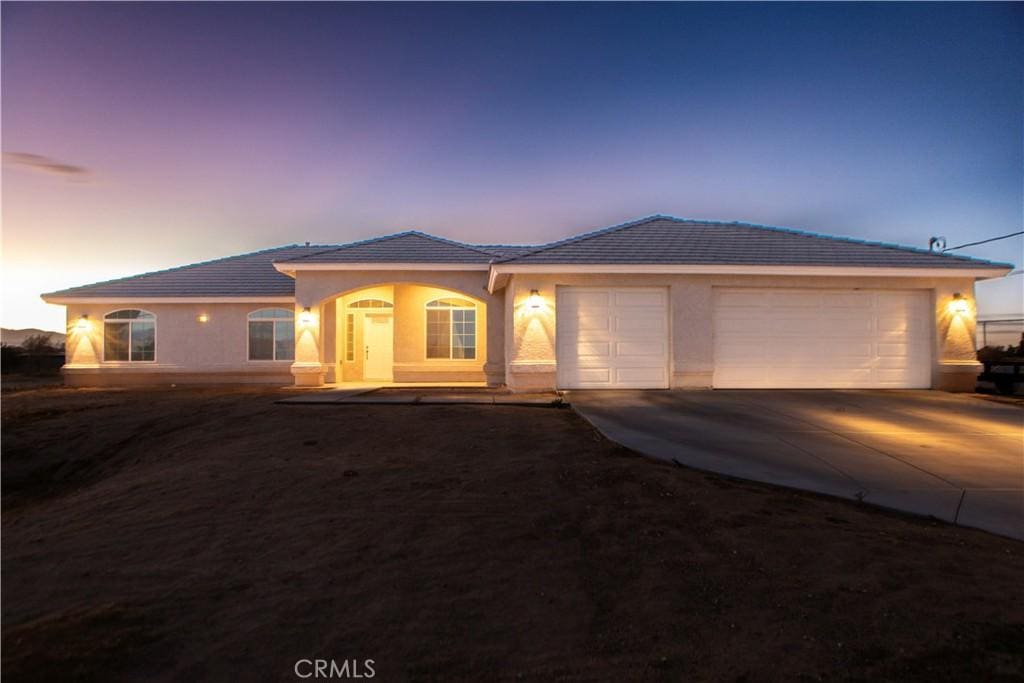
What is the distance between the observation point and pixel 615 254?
1209 centimetres

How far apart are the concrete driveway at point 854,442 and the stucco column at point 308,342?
8.47m

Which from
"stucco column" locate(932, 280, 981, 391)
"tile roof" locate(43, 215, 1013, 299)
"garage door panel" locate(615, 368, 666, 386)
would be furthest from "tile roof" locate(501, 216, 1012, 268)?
"garage door panel" locate(615, 368, 666, 386)

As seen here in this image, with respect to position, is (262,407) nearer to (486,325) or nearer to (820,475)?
(486,325)

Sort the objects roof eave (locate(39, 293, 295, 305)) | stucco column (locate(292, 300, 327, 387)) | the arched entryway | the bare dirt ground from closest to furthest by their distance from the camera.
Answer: the bare dirt ground < stucco column (locate(292, 300, 327, 387)) < the arched entryway < roof eave (locate(39, 293, 295, 305))

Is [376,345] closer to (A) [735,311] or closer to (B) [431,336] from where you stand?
(B) [431,336]

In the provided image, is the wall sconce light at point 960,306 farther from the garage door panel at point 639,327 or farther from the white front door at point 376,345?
the white front door at point 376,345

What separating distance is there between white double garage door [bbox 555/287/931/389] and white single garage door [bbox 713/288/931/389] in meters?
0.02

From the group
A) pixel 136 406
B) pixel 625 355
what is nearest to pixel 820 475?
pixel 625 355

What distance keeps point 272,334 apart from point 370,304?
136 inches

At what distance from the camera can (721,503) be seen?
14.6ft

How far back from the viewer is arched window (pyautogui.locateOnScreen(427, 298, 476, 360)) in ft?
54.2

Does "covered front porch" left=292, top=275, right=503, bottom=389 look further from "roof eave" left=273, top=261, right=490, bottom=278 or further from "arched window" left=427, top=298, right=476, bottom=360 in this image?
"roof eave" left=273, top=261, right=490, bottom=278

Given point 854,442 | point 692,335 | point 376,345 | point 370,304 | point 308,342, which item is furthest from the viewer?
point 376,345

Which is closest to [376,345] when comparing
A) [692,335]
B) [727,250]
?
[692,335]
